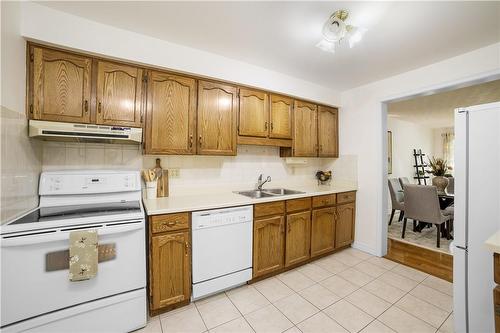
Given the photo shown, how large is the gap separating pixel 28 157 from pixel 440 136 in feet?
29.2

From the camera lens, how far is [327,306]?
180 cm

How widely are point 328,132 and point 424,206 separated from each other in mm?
1801

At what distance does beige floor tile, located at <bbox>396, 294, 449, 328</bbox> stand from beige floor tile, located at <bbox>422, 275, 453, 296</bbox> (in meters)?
0.36

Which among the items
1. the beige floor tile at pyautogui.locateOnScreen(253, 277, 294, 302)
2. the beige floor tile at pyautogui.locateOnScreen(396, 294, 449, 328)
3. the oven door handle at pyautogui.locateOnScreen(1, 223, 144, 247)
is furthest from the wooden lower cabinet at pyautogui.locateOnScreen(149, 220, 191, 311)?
the beige floor tile at pyautogui.locateOnScreen(396, 294, 449, 328)

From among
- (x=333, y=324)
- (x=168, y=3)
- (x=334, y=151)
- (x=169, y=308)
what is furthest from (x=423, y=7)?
(x=169, y=308)

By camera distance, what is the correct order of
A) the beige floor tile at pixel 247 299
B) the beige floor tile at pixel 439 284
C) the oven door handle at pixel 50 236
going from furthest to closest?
the beige floor tile at pixel 439 284 < the beige floor tile at pixel 247 299 < the oven door handle at pixel 50 236

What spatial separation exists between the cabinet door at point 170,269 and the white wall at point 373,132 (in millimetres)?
2388

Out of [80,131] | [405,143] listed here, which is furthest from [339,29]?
[405,143]

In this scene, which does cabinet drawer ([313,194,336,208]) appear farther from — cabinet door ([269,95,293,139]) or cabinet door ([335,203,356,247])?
cabinet door ([269,95,293,139])

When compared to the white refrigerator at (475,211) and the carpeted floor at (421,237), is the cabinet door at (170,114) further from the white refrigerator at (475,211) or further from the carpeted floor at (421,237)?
the carpeted floor at (421,237)

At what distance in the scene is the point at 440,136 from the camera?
6.47 m

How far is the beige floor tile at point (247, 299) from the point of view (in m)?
1.78

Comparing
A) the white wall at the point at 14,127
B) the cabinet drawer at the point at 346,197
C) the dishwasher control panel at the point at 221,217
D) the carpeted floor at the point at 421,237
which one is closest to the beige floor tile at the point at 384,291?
the cabinet drawer at the point at 346,197

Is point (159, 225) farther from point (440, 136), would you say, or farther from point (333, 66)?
point (440, 136)
